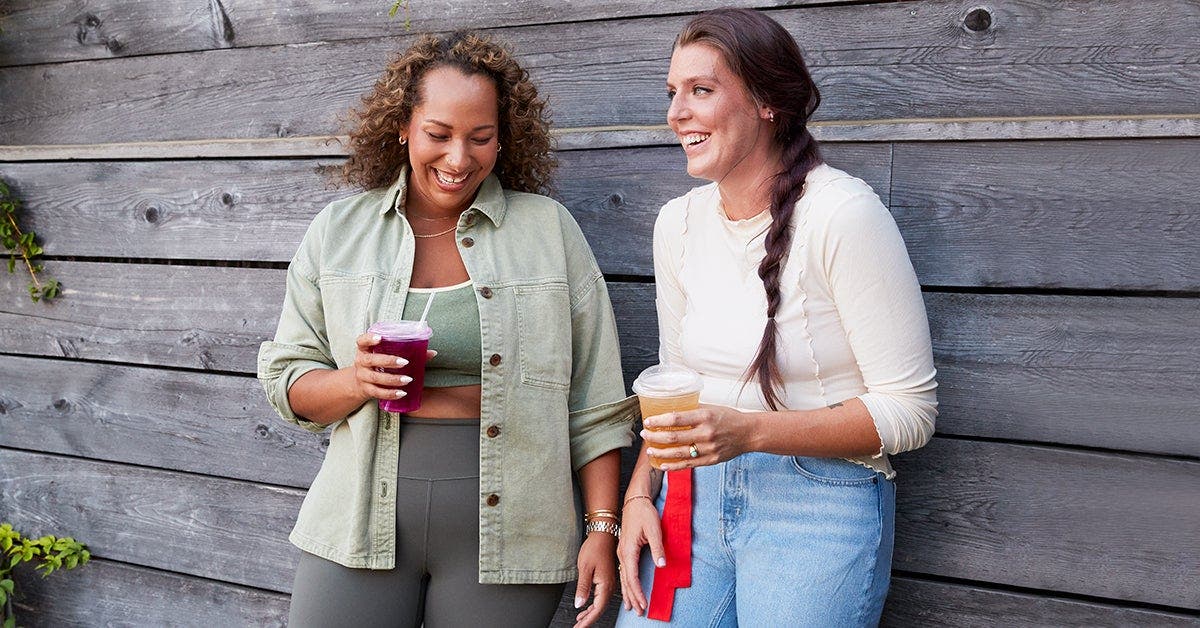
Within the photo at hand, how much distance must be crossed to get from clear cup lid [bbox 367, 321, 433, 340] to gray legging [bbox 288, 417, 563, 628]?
26cm

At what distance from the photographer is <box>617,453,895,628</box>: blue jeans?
1.72 meters

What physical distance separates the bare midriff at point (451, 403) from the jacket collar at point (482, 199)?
359mm

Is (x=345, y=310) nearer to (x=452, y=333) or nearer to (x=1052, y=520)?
(x=452, y=333)

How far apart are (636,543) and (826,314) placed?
1.89ft

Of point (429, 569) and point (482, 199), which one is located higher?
point (482, 199)

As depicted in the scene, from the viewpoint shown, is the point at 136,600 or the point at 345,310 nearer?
the point at 345,310

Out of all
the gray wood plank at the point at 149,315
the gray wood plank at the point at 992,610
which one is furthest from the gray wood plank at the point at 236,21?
the gray wood plank at the point at 992,610

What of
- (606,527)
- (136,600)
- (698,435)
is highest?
(698,435)

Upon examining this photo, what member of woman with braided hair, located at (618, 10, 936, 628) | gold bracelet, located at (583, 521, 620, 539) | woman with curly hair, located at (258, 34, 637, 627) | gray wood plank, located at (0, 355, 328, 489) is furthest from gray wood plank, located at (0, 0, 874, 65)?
gold bracelet, located at (583, 521, 620, 539)

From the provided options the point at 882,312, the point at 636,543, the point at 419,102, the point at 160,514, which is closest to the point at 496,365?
the point at 636,543

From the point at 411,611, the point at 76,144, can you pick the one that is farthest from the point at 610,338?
the point at 76,144

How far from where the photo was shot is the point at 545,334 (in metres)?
2.07

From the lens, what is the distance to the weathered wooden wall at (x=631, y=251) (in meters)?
1.95

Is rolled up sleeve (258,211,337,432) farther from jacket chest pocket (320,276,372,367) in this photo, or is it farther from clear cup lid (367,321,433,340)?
clear cup lid (367,321,433,340)
